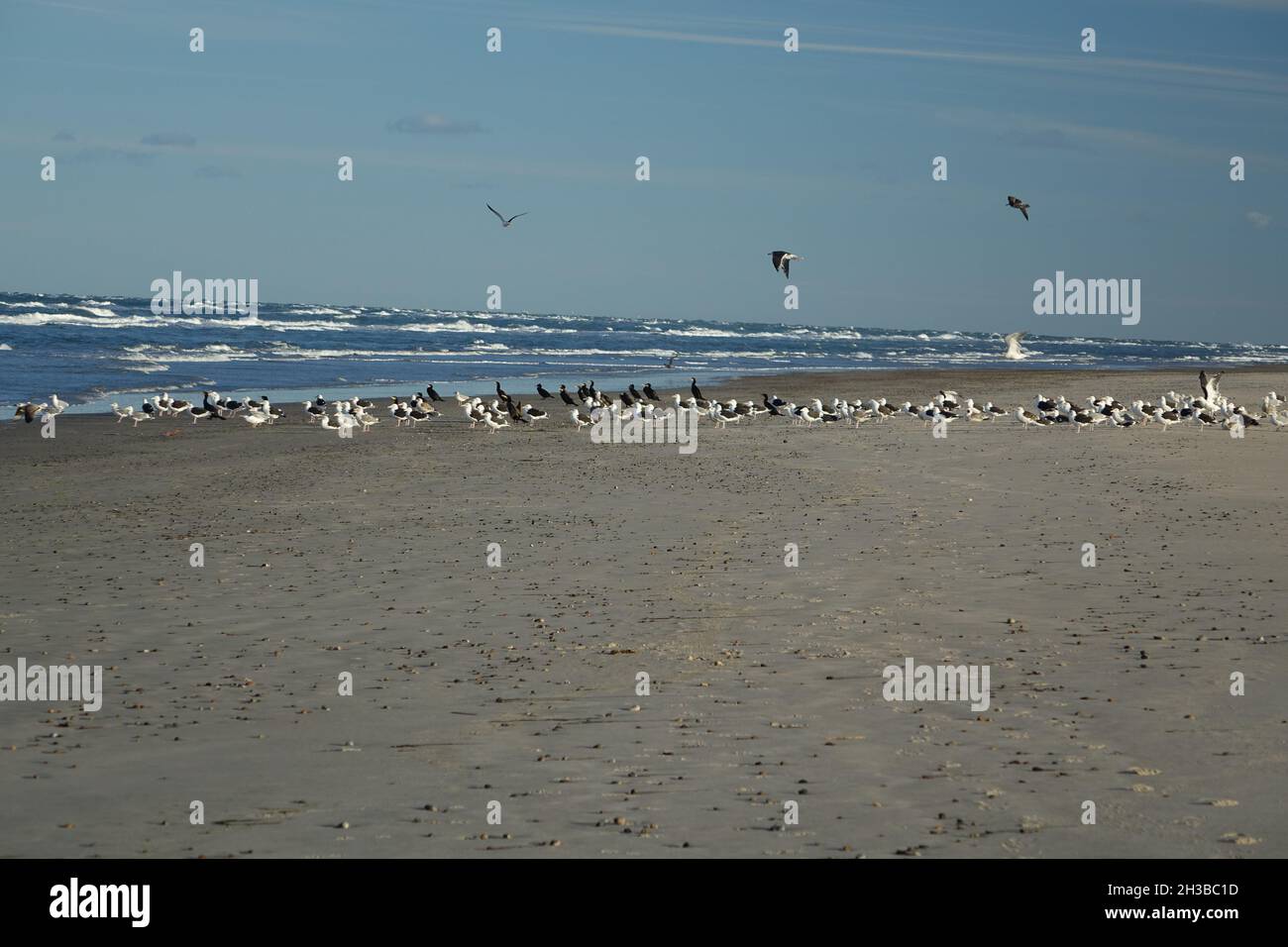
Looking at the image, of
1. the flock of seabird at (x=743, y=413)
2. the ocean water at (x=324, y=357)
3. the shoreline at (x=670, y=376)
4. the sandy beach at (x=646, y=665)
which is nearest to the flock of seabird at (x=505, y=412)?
the flock of seabird at (x=743, y=413)

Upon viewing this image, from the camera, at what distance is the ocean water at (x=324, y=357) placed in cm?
Answer: 3912

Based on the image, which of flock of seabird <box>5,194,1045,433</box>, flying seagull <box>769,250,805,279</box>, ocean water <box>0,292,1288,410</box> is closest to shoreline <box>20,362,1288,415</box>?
ocean water <box>0,292,1288,410</box>

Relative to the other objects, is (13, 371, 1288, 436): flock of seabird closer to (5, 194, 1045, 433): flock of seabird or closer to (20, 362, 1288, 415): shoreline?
(5, 194, 1045, 433): flock of seabird

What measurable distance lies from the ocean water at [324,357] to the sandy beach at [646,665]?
19.7m

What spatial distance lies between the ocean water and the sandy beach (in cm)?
1974

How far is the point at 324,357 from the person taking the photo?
182 feet

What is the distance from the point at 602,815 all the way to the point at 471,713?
170 cm

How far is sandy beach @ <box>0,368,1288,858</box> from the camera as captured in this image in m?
5.70

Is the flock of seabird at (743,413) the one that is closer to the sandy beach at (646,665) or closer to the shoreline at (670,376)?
the shoreline at (670,376)

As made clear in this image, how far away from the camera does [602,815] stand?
5.75 meters

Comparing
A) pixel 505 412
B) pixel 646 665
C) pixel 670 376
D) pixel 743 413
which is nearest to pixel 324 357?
pixel 670 376

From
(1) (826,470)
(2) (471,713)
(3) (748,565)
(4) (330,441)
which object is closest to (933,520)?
(3) (748,565)

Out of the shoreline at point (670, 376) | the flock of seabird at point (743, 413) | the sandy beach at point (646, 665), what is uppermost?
the shoreline at point (670, 376)
